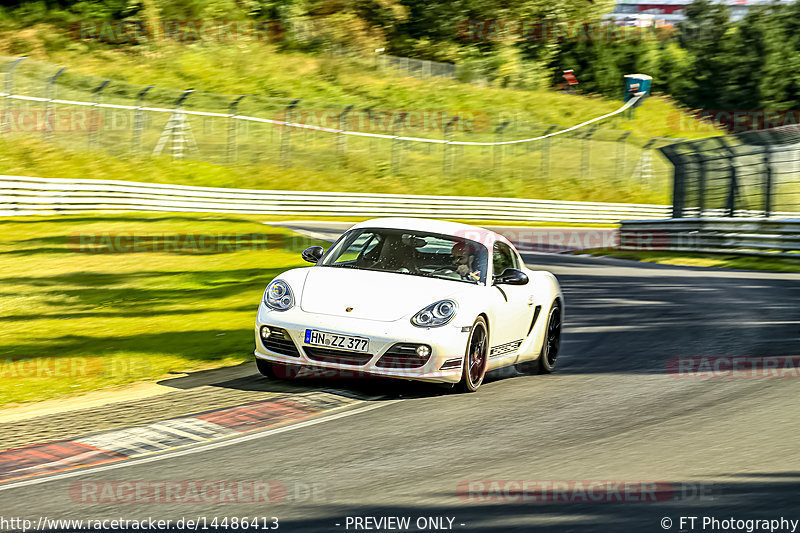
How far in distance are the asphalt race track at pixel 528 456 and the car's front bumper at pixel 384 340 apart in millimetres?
234

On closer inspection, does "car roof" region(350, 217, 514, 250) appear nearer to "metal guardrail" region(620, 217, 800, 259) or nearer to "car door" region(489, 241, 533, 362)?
"car door" region(489, 241, 533, 362)

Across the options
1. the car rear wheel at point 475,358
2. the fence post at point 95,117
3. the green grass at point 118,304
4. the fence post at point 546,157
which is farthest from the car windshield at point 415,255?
the fence post at point 546,157

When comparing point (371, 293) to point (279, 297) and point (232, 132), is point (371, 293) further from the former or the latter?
point (232, 132)

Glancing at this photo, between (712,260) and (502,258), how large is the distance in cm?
1575

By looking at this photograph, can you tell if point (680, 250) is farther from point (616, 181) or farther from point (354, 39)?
point (354, 39)

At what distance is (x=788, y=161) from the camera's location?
2477cm

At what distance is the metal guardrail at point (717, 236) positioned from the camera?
23.3 m

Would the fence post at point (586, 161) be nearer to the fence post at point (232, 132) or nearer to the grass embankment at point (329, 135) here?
the grass embankment at point (329, 135)

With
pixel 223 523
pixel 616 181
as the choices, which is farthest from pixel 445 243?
pixel 616 181

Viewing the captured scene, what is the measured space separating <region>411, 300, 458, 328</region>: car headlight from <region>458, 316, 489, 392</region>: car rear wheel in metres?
0.25

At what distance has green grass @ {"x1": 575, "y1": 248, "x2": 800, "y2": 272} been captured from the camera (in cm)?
2181

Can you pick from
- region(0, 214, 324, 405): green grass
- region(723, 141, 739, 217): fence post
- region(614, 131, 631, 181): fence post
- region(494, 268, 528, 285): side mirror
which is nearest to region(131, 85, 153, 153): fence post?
region(0, 214, 324, 405): green grass

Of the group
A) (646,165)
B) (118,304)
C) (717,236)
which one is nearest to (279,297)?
(118,304)

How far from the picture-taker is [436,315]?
26.0 ft
